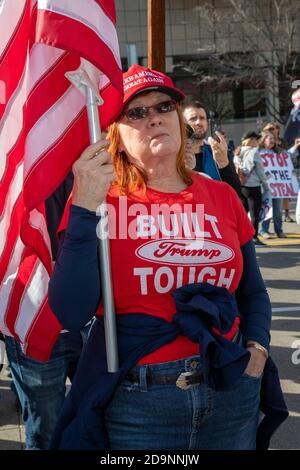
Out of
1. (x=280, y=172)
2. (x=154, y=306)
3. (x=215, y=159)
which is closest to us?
(x=154, y=306)

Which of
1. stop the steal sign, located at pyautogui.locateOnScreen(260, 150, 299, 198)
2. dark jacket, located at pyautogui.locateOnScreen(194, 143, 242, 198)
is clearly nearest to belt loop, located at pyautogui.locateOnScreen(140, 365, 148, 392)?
dark jacket, located at pyautogui.locateOnScreen(194, 143, 242, 198)

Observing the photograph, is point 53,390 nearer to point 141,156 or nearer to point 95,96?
point 141,156

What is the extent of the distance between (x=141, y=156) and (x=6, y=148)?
0.64 meters

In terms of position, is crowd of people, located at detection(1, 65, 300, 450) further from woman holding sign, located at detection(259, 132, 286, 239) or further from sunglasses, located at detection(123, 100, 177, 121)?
woman holding sign, located at detection(259, 132, 286, 239)

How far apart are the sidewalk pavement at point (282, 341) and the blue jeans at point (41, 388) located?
1.24 metres

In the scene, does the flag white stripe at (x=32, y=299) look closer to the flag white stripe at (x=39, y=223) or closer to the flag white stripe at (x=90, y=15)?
the flag white stripe at (x=39, y=223)

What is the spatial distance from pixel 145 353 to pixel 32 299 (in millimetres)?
790

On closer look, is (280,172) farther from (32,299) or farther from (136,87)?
(136,87)

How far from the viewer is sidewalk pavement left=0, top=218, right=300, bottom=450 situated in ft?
13.5

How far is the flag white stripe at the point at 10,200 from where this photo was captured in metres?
2.67

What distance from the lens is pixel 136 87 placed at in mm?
2354

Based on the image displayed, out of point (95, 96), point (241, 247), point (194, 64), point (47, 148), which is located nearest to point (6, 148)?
point (47, 148)


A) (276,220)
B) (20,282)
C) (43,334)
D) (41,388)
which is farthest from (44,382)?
(276,220)

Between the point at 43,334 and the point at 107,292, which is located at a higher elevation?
the point at 107,292
